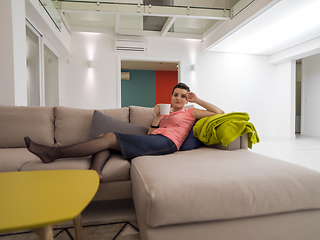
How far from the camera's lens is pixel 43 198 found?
0.68 metres

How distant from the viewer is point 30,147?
1.32 m

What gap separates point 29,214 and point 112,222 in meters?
0.82

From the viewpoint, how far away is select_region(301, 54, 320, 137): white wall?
6277 mm

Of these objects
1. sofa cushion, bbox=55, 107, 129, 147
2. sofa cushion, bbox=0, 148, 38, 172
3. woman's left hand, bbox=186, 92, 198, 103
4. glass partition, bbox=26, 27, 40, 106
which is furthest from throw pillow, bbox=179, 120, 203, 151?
glass partition, bbox=26, 27, 40, 106

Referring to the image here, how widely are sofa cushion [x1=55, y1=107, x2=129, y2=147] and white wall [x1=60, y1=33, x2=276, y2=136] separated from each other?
3082 mm

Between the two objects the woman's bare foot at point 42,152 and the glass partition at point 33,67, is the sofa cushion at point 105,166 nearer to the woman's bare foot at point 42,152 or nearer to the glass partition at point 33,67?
the woman's bare foot at point 42,152

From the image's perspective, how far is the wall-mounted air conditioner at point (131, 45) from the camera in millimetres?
5047

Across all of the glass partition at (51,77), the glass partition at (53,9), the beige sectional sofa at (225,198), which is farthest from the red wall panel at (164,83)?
the beige sectional sofa at (225,198)

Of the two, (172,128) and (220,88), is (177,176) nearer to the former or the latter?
(172,128)

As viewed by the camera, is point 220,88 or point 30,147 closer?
point 30,147

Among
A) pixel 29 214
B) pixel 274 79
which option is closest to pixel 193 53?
pixel 274 79

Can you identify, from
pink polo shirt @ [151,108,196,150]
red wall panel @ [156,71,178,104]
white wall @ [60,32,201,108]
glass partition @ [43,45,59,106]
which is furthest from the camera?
red wall panel @ [156,71,178,104]

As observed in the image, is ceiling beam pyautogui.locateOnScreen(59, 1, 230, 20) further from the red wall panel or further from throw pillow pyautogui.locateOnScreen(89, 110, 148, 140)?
the red wall panel

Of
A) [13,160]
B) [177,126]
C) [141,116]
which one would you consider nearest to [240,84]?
[141,116]
